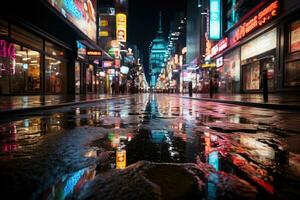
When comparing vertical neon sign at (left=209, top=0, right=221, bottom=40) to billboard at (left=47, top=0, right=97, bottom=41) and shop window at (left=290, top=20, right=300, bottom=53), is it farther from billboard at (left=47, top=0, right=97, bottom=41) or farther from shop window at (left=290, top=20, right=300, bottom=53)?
shop window at (left=290, top=20, right=300, bottom=53)

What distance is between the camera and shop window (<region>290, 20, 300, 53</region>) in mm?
21128

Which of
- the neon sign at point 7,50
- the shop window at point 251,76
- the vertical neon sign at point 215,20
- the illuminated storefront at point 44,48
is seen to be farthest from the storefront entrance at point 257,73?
the neon sign at point 7,50

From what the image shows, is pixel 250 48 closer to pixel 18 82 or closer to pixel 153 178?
pixel 18 82

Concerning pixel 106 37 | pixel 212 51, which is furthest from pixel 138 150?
pixel 106 37

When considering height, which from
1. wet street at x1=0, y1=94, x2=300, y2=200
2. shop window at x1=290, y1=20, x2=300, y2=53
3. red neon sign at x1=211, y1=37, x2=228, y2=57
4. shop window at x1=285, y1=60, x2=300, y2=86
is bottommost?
wet street at x1=0, y1=94, x2=300, y2=200

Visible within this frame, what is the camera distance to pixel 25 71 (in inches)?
954

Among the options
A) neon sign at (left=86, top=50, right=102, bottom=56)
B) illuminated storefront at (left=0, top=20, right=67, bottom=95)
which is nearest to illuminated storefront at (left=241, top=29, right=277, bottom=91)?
neon sign at (left=86, top=50, right=102, bottom=56)

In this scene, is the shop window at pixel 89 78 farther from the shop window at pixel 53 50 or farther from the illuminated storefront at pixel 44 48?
the shop window at pixel 53 50

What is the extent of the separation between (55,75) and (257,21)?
21.3m

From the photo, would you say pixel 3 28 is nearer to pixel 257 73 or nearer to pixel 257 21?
pixel 257 21

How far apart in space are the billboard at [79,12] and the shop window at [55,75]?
15.0 ft

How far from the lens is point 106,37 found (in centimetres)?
8362

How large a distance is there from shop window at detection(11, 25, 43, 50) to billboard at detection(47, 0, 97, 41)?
3.43 metres

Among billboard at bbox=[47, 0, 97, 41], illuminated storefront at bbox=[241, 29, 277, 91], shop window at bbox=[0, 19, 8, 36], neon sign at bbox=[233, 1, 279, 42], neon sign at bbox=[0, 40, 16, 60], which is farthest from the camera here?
illuminated storefront at bbox=[241, 29, 277, 91]
